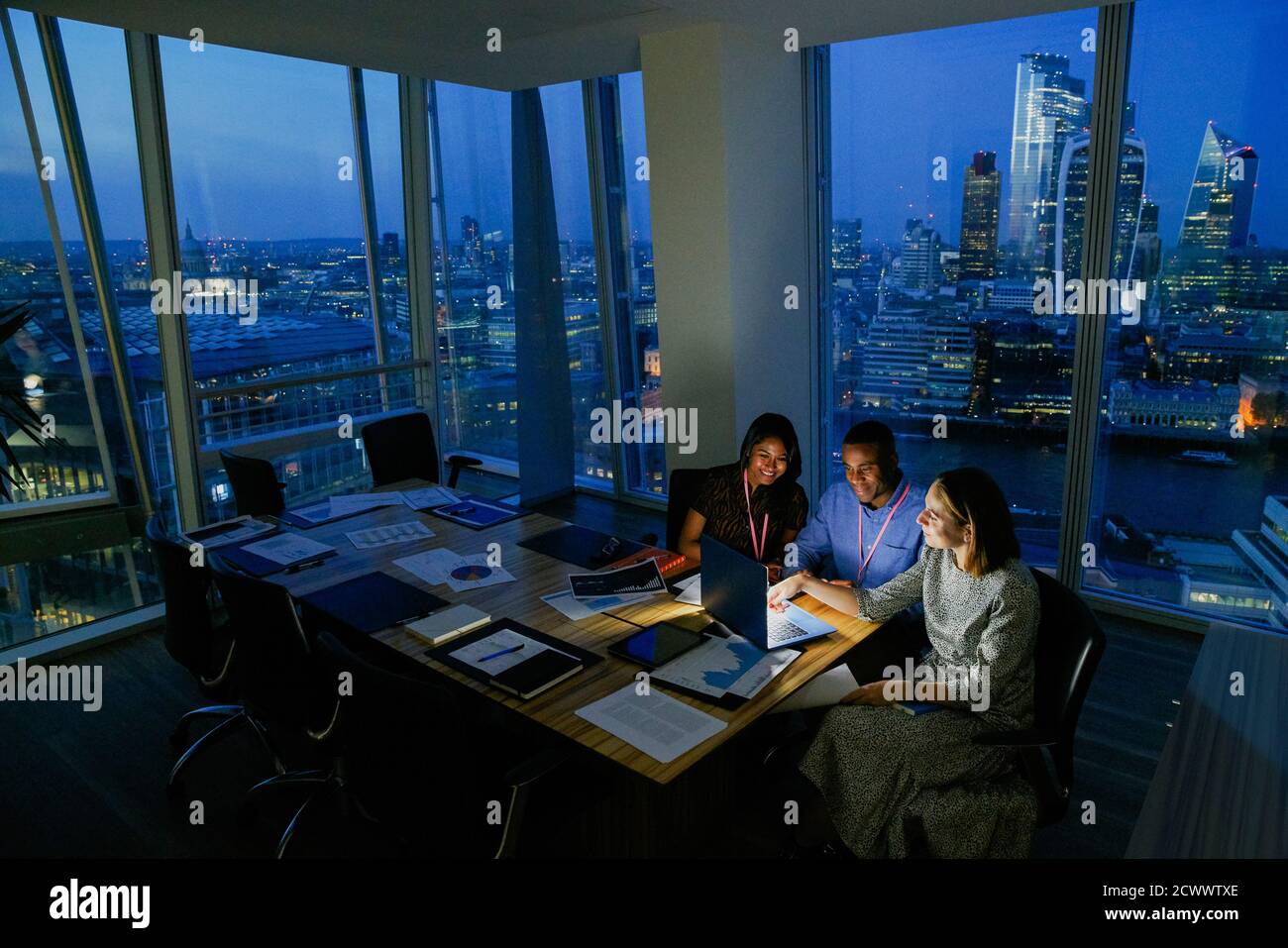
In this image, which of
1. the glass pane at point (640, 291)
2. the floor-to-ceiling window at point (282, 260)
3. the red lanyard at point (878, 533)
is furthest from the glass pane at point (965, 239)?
the floor-to-ceiling window at point (282, 260)

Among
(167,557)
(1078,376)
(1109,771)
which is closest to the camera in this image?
(167,557)

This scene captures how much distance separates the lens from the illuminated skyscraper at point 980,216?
4504 mm

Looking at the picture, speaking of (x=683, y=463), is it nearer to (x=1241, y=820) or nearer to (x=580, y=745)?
(x=580, y=745)

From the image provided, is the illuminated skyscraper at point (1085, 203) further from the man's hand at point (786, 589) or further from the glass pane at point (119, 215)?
the glass pane at point (119, 215)

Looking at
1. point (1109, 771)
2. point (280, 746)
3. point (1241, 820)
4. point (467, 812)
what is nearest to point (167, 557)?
point (280, 746)

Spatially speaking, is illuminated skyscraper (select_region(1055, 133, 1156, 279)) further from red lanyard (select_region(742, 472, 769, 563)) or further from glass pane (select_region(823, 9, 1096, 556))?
red lanyard (select_region(742, 472, 769, 563))

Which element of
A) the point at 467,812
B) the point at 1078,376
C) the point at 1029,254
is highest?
the point at 1029,254

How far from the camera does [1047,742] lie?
7.32ft

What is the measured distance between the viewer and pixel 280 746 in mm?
3500

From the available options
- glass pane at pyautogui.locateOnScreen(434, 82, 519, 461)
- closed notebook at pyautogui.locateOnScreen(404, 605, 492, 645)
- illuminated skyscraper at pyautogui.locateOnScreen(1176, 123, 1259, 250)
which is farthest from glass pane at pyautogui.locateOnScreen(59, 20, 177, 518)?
illuminated skyscraper at pyautogui.locateOnScreen(1176, 123, 1259, 250)

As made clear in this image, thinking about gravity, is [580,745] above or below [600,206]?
below

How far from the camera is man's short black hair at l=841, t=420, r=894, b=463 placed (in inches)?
126

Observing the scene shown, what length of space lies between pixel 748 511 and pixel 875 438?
2.11ft

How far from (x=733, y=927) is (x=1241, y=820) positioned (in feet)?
3.42
